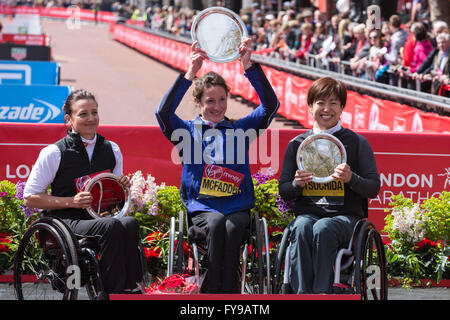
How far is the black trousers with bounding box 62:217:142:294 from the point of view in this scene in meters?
4.88

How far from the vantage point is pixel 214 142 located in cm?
554

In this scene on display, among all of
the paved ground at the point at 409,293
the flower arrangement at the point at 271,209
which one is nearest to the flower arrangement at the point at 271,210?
the flower arrangement at the point at 271,209

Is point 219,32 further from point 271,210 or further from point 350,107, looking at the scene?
point 350,107

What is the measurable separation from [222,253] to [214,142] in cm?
85

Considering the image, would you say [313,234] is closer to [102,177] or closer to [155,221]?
[102,177]

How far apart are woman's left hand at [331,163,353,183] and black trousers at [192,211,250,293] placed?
28.4 inches

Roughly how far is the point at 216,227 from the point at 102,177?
2.68ft

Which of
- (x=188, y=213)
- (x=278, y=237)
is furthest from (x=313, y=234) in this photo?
(x=278, y=237)

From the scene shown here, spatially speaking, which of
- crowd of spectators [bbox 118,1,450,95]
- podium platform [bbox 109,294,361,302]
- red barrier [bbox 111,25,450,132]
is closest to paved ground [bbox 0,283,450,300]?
podium platform [bbox 109,294,361,302]

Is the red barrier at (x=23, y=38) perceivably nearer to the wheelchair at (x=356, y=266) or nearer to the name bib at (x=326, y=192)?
the name bib at (x=326, y=192)

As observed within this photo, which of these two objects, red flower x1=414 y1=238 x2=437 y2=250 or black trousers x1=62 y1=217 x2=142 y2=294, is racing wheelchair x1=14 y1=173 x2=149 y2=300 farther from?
red flower x1=414 y1=238 x2=437 y2=250

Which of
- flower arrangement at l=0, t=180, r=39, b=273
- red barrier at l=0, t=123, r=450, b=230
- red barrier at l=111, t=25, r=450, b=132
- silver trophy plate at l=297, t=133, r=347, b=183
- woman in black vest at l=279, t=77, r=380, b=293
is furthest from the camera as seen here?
red barrier at l=111, t=25, r=450, b=132

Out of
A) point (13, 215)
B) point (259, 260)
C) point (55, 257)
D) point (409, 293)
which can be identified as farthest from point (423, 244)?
point (13, 215)
